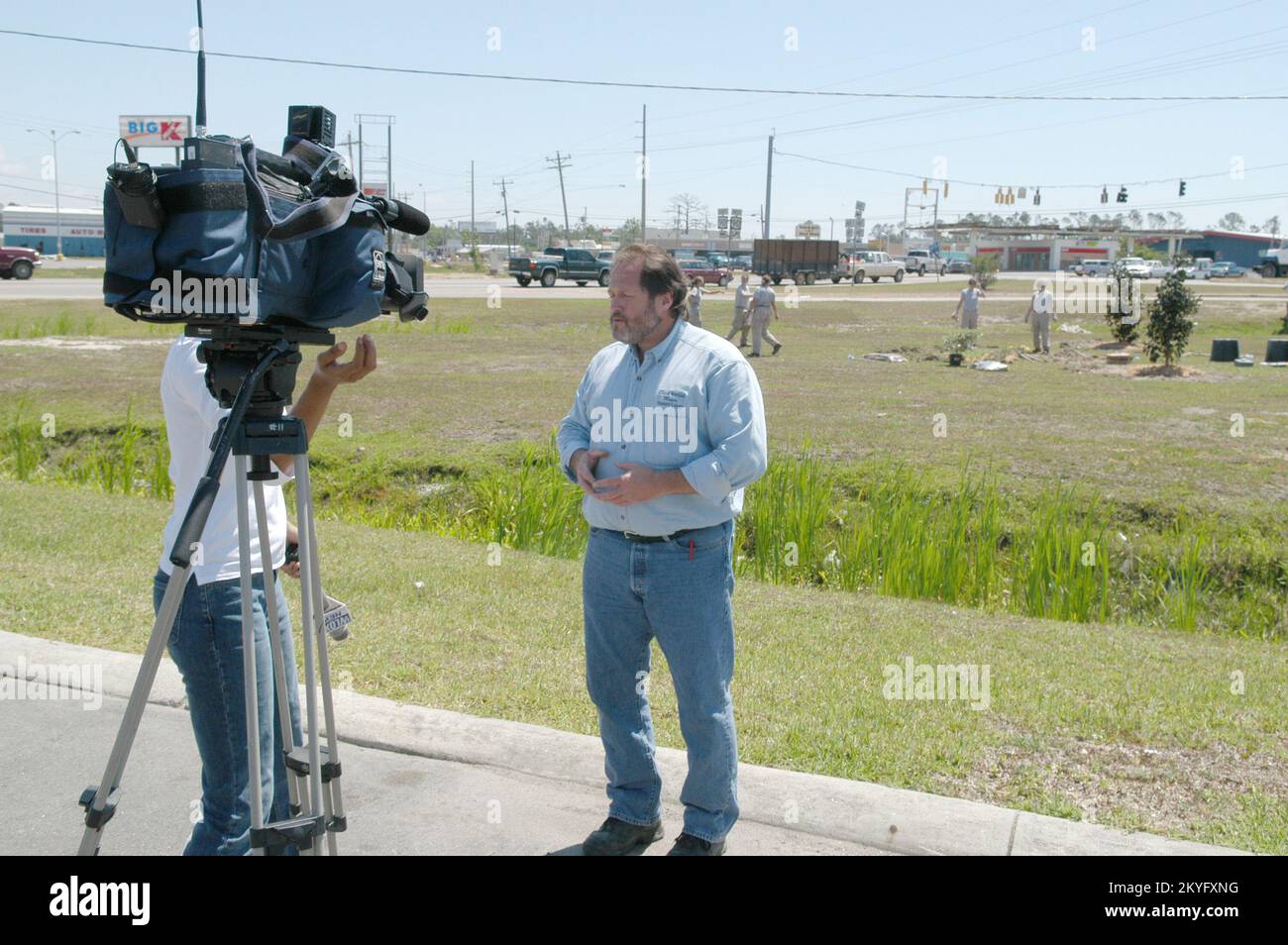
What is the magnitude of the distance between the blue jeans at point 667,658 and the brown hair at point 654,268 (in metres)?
0.81

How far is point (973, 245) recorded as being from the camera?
12469cm

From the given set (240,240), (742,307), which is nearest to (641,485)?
(240,240)

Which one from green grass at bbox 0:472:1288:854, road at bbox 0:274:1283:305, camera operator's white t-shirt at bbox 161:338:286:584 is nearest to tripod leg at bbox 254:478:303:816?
camera operator's white t-shirt at bbox 161:338:286:584

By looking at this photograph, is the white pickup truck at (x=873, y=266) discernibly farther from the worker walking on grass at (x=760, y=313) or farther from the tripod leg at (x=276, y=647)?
the tripod leg at (x=276, y=647)

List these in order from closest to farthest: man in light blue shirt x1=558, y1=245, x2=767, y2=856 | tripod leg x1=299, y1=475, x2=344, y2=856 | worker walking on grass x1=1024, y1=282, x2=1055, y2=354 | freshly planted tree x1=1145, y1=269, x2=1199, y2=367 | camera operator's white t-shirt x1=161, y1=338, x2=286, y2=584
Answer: tripod leg x1=299, y1=475, x2=344, y2=856, camera operator's white t-shirt x1=161, y1=338, x2=286, y2=584, man in light blue shirt x1=558, y1=245, x2=767, y2=856, freshly planted tree x1=1145, y1=269, x2=1199, y2=367, worker walking on grass x1=1024, y1=282, x2=1055, y2=354

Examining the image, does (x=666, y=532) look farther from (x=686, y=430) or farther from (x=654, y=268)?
(x=654, y=268)

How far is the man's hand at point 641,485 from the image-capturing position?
149 inches

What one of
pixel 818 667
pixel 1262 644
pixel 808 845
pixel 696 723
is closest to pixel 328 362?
pixel 696 723

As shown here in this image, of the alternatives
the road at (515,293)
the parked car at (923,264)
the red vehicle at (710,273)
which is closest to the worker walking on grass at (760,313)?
the road at (515,293)

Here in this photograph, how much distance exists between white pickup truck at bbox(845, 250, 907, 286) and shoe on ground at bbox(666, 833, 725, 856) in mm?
69494

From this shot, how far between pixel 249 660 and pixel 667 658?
Answer: 4.75ft

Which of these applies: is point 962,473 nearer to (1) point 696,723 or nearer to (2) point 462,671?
(2) point 462,671

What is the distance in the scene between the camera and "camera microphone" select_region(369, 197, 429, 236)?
2963 mm

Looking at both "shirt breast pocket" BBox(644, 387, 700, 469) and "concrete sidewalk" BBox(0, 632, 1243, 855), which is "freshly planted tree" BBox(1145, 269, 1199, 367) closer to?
"concrete sidewalk" BBox(0, 632, 1243, 855)
